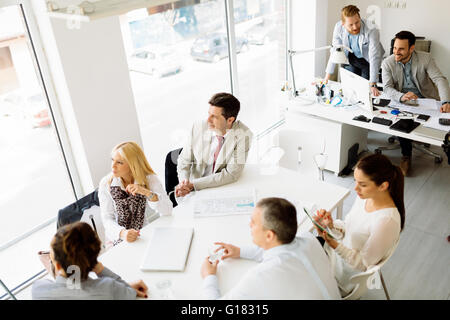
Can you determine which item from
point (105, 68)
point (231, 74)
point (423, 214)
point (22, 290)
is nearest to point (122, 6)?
point (105, 68)

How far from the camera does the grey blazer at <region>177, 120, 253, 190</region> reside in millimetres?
2914

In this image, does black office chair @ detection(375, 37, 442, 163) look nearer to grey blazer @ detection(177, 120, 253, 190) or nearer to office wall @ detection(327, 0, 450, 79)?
office wall @ detection(327, 0, 450, 79)

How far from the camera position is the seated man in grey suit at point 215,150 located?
292 cm

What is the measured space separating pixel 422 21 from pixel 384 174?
3.78 metres

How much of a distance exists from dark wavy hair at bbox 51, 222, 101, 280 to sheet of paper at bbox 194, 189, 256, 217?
877 millimetres

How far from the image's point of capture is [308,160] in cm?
337

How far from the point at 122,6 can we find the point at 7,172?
6.36ft

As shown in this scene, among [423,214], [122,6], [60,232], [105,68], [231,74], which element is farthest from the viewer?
[231,74]

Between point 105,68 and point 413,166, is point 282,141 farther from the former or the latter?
point 413,166

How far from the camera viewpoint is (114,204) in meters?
2.71

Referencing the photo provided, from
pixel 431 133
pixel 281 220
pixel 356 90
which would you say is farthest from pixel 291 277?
pixel 356 90

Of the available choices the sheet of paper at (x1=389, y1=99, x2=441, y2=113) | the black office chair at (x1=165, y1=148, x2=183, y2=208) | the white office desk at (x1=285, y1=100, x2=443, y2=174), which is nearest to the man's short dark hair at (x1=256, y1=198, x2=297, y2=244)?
the black office chair at (x1=165, y1=148, x2=183, y2=208)

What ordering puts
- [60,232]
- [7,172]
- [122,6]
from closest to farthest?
[60,232] → [122,6] → [7,172]

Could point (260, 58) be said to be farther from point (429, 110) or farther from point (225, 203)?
point (225, 203)
